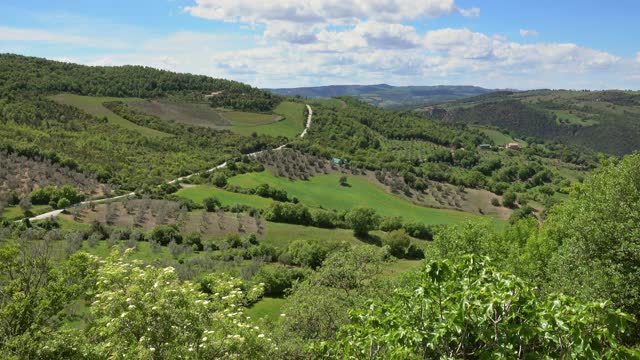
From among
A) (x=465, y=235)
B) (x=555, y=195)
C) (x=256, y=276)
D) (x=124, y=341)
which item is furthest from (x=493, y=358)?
(x=555, y=195)

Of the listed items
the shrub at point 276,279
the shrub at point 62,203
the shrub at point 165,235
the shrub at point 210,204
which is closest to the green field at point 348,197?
the shrub at point 210,204

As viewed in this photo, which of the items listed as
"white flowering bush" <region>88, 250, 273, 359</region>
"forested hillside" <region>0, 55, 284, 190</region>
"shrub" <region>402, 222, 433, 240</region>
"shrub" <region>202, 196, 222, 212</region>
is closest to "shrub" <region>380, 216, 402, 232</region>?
"shrub" <region>402, 222, 433, 240</region>

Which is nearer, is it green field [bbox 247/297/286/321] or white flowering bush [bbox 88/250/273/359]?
white flowering bush [bbox 88/250/273/359]

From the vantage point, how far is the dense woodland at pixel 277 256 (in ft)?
38.9

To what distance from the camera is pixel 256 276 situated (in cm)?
7031

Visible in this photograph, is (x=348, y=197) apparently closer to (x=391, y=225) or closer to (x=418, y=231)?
(x=391, y=225)

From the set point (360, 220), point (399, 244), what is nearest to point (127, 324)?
point (399, 244)

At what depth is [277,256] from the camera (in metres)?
88.8

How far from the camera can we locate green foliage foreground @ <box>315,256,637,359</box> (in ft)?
33.4

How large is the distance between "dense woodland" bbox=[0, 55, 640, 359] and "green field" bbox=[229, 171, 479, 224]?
3928mm

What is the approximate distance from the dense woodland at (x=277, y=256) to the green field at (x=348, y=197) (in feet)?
12.9

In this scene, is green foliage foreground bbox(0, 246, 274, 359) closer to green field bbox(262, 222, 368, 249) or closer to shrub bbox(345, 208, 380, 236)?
green field bbox(262, 222, 368, 249)

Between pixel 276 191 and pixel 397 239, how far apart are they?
42.3 m

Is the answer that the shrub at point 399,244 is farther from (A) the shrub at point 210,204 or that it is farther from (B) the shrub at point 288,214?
(A) the shrub at point 210,204
